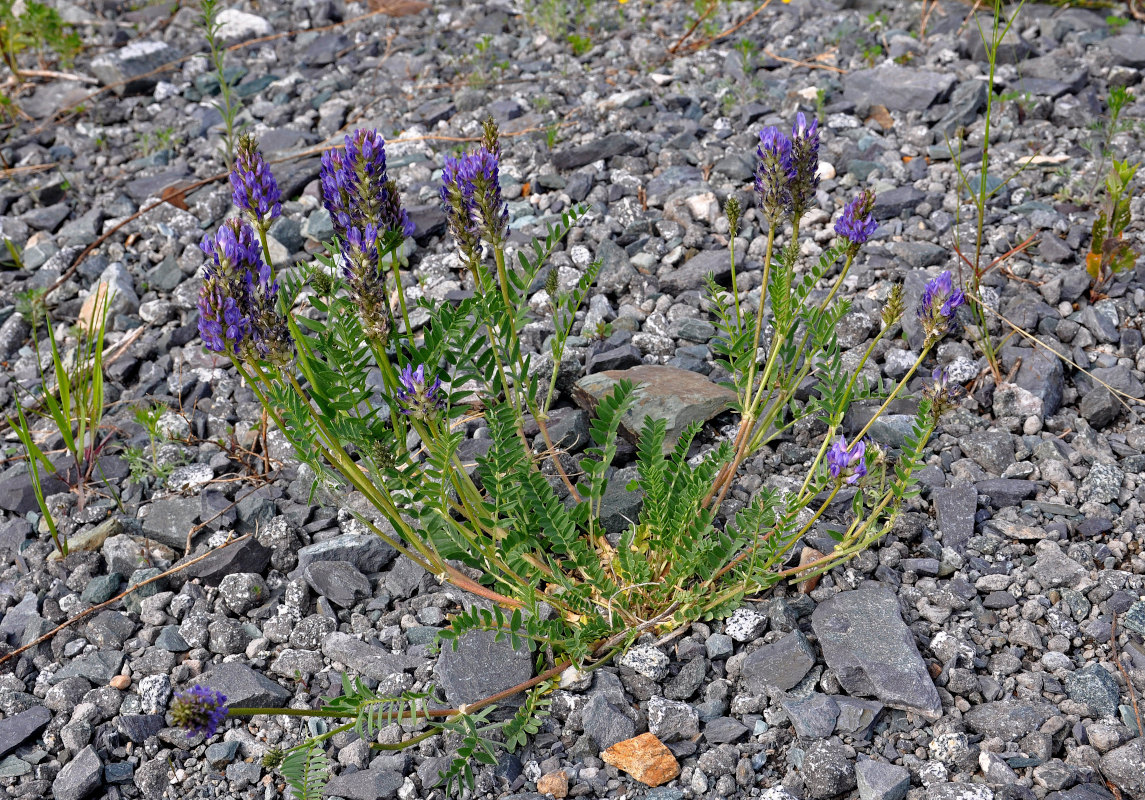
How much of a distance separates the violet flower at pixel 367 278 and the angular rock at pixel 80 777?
1311mm

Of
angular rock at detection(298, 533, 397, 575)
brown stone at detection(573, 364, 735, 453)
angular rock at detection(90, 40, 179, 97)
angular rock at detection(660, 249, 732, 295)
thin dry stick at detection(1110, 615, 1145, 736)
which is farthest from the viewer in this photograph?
angular rock at detection(90, 40, 179, 97)

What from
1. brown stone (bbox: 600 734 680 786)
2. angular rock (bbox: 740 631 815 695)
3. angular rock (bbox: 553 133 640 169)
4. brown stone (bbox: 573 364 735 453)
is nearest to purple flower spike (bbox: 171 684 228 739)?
brown stone (bbox: 600 734 680 786)

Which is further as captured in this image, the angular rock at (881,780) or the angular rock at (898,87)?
the angular rock at (898,87)

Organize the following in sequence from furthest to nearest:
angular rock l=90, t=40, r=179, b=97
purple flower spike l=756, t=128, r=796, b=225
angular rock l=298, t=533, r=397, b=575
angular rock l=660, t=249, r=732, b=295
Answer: angular rock l=90, t=40, r=179, b=97
angular rock l=660, t=249, r=732, b=295
angular rock l=298, t=533, r=397, b=575
purple flower spike l=756, t=128, r=796, b=225

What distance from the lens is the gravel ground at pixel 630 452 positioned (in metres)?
2.42

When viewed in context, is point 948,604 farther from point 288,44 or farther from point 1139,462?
point 288,44

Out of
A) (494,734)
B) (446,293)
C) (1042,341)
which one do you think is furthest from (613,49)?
(494,734)

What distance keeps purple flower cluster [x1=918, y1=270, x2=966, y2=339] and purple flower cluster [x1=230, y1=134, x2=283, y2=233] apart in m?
1.60

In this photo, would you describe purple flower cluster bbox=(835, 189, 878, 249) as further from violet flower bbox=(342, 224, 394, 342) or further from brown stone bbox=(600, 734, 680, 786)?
brown stone bbox=(600, 734, 680, 786)

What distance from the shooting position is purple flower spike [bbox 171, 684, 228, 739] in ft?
6.18

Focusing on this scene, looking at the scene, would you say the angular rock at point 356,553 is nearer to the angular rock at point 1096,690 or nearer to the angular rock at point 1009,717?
the angular rock at point 1009,717

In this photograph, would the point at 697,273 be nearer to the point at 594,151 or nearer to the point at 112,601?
the point at 594,151

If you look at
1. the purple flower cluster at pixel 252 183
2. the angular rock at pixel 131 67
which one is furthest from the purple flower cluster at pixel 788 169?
the angular rock at pixel 131 67

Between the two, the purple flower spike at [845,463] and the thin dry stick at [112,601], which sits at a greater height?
the purple flower spike at [845,463]
